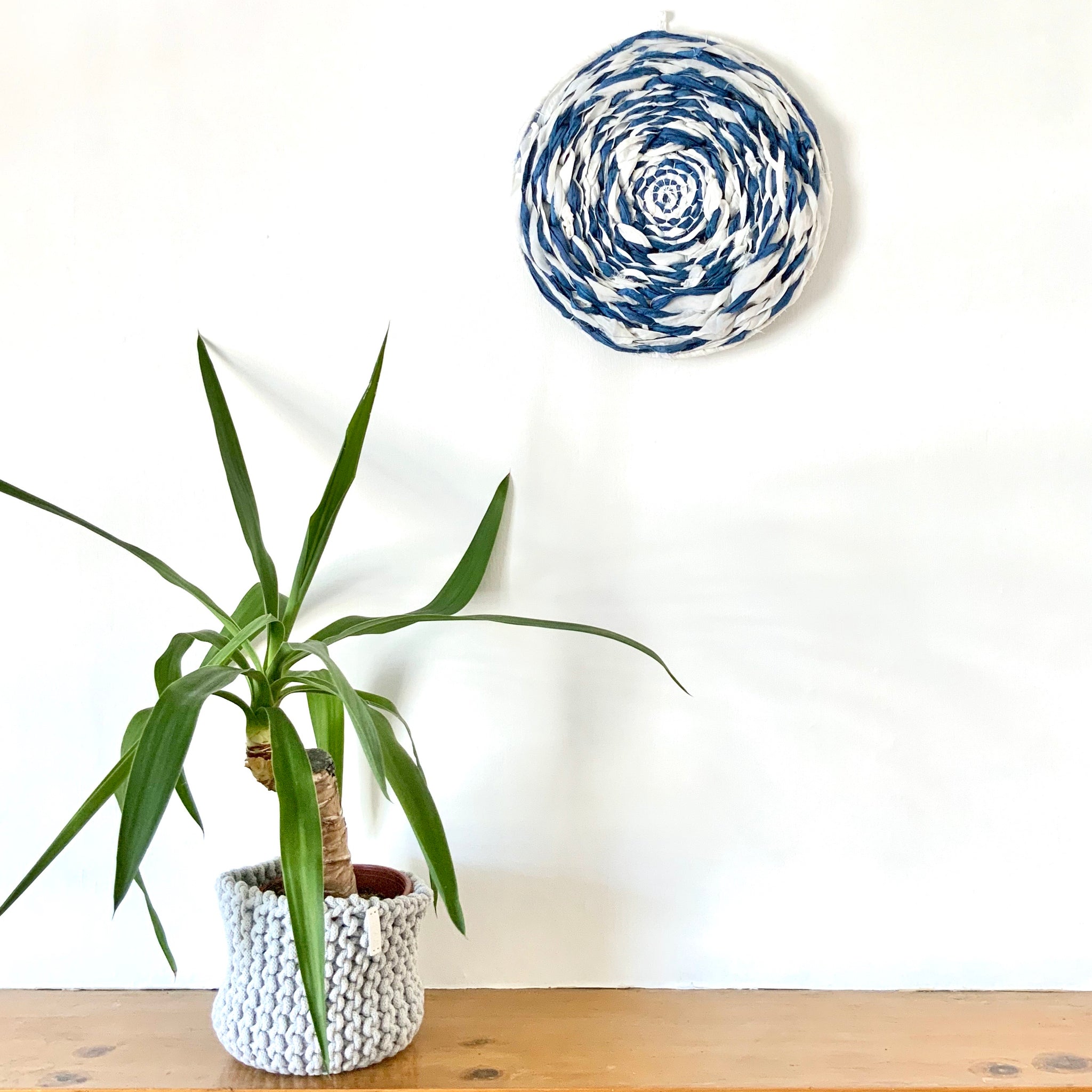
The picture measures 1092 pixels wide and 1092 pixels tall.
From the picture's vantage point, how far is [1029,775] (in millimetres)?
1178

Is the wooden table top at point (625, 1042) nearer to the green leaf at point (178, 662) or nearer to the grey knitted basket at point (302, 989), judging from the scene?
the grey knitted basket at point (302, 989)

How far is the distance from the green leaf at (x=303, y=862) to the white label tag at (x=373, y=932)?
0.11 meters

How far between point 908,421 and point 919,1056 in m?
0.66

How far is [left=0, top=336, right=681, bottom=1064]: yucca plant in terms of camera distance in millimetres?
780

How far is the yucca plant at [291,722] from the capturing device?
780mm

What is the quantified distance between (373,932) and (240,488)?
0.44 meters

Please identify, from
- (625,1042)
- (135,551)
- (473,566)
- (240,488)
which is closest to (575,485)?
(473,566)

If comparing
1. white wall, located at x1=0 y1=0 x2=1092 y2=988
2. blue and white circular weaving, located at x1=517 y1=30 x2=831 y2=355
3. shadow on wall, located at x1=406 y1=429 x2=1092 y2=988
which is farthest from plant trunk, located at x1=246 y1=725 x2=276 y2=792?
blue and white circular weaving, located at x1=517 y1=30 x2=831 y2=355

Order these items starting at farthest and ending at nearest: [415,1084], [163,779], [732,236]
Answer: [732,236], [415,1084], [163,779]

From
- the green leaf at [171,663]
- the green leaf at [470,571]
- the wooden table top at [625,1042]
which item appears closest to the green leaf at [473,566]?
the green leaf at [470,571]

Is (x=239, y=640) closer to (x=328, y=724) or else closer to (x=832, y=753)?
(x=328, y=724)

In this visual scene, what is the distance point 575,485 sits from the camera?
1165 millimetres

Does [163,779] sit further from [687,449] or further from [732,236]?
[732,236]

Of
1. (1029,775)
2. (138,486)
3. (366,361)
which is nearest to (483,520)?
(366,361)
